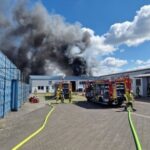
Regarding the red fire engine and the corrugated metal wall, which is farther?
the red fire engine

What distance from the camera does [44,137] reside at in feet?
36.7

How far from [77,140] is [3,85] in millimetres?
10441

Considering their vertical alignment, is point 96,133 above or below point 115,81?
below

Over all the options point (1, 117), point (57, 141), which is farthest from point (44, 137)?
point (1, 117)

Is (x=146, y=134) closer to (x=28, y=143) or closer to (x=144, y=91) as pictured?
(x=28, y=143)

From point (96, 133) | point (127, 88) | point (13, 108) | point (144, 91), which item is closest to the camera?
point (96, 133)

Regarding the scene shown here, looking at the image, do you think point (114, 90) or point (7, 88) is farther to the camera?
point (114, 90)

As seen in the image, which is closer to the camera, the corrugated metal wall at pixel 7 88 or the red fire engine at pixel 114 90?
the corrugated metal wall at pixel 7 88

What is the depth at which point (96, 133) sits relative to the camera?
11969 mm

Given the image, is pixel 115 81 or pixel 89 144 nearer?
pixel 89 144

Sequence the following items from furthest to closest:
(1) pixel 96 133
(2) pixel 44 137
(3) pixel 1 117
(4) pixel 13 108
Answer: (4) pixel 13 108, (3) pixel 1 117, (1) pixel 96 133, (2) pixel 44 137

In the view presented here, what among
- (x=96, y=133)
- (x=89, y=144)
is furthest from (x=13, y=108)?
(x=89, y=144)

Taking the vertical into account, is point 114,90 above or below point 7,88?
below

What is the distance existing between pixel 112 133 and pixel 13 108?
538 inches
